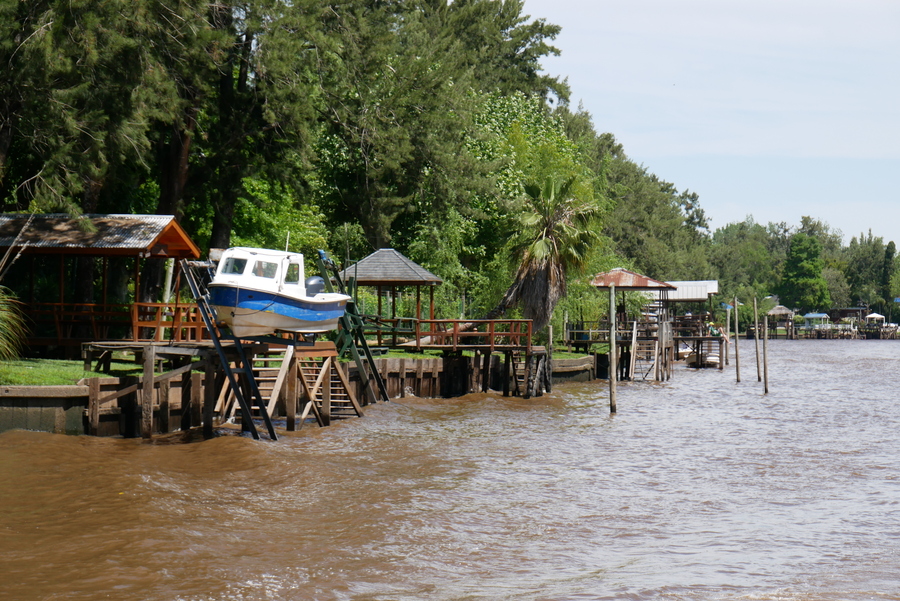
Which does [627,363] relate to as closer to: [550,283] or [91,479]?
[550,283]

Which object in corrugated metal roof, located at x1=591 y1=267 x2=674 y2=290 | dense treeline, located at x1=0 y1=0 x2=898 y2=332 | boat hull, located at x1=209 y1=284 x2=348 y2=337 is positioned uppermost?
dense treeline, located at x1=0 y1=0 x2=898 y2=332

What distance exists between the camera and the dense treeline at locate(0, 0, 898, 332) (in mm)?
22750

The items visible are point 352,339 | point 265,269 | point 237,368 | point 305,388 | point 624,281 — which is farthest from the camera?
point 624,281

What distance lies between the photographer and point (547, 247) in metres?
37.6

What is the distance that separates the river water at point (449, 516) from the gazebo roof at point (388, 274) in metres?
7.81

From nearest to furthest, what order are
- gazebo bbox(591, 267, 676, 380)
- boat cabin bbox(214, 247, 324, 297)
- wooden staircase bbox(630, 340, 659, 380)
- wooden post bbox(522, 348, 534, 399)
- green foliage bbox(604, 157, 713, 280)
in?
boat cabin bbox(214, 247, 324, 297), wooden post bbox(522, 348, 534, 399), wooden staircase bbox(630, 340, 659, 380), gazebo bbox(591, 267, 676, 380), green foliage bbox(604, 157, 713, 280)

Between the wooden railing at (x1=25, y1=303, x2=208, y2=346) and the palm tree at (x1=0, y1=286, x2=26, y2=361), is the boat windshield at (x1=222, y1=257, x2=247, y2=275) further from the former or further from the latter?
the palm tree at (x1=0, y1=286, x2=26, y2=361)

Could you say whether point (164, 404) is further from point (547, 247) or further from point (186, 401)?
point (547, 247)

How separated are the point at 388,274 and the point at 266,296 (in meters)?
10.7

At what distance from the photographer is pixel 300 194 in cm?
3156

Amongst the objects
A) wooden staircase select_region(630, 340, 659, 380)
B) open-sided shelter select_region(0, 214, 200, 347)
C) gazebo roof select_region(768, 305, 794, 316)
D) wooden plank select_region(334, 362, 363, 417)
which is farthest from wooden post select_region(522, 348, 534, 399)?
gazebo roof select_region(768, 305, 794, 316)

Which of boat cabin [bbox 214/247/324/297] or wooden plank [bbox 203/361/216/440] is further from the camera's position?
boat cabin [bbox 214/247/324/297]

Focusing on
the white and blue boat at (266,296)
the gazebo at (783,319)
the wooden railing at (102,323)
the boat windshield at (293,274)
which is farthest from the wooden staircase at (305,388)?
the gazebo at (783,319)

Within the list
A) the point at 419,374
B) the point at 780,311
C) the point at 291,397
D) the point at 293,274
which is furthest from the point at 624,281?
the point at 780,311
